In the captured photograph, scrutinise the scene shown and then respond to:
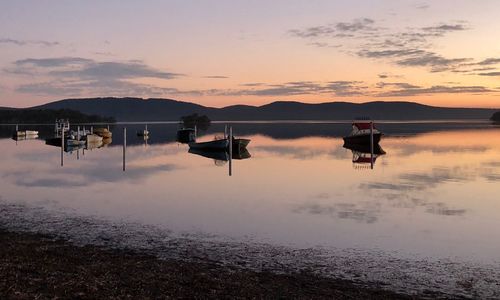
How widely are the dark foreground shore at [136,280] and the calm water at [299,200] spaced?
4548 millimetres

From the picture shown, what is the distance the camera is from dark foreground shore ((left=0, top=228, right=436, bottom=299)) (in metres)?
10.9

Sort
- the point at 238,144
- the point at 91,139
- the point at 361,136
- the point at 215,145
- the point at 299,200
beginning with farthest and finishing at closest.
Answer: the point at 91,139
the point at 361,136
the point at 238,144
the point at 215,145
the point at 299,200

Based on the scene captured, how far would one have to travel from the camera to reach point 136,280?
12039 millimetres

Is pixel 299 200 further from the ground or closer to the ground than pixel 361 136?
closer to the ground

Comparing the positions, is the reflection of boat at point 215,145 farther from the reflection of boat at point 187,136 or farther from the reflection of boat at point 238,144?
the reflection of boat at point 187,136

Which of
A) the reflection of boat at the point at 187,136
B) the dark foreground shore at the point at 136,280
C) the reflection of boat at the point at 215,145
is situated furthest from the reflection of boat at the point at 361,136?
the dark foreground shore at the point at 136,280

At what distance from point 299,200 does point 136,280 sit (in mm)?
17014

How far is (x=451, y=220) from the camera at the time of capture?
22594 mm

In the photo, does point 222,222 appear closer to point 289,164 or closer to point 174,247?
point 174,247

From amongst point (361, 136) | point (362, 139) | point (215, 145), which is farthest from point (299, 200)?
point (361, 136)

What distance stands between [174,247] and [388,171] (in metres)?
32.0

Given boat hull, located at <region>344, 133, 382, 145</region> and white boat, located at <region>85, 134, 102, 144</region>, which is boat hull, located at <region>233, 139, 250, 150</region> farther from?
white boat, located at <region>85, 134, 102, 144</region>

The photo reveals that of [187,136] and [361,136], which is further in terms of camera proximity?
[187,136]

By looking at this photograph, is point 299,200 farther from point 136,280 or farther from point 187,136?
point 187,136
